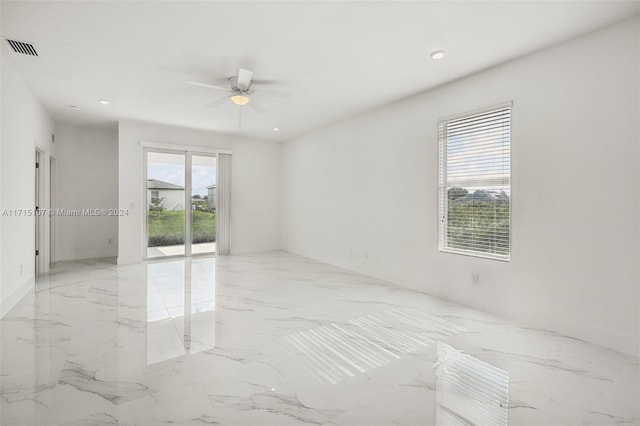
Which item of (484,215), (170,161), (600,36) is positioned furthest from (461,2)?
(170,161)

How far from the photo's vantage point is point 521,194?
3260 millimetres

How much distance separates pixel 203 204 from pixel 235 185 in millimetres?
871

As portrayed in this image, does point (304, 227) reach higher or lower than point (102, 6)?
lower

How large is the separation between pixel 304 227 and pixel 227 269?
2085 millimetres

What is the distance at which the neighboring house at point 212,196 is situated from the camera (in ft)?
23.3

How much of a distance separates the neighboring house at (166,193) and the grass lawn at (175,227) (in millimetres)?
153

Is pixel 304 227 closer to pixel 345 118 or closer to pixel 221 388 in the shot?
pixel 345 118

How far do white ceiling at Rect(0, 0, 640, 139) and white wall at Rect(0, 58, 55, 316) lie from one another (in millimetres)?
269

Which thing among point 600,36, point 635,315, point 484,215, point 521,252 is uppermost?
point 600,36

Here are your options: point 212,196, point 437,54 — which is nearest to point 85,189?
point 212,196

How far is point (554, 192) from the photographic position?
9.90ft

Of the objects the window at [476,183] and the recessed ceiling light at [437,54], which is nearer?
the recessed ceiling light at [437,54]

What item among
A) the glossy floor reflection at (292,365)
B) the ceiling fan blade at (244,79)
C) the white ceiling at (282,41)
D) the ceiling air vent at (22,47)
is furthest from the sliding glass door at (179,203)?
the ceiling fan blade at (244,79)

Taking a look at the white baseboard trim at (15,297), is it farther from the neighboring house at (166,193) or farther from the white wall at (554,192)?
the white wall at (554,192)
